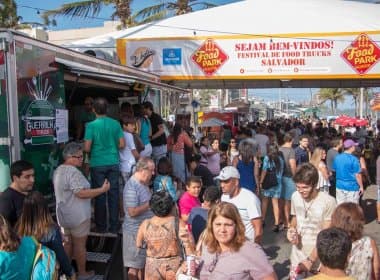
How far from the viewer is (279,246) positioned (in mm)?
6355

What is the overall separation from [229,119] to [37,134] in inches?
747

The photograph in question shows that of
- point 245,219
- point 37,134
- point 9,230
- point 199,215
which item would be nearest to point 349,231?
point 245,219

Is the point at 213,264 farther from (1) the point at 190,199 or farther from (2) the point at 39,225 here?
(1) the point at 190,199

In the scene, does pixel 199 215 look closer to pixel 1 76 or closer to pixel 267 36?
pixel 1 76

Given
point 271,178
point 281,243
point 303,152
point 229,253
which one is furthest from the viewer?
point 303,152

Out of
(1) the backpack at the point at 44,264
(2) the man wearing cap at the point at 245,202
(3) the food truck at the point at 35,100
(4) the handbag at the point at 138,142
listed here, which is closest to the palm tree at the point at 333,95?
(4) the handbag at the point at 138,142

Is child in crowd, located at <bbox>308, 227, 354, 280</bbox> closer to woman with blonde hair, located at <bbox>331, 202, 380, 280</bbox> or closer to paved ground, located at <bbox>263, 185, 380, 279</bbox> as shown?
woman with blonde hair, located at <bbox>331, 202, 380, 280</bbox>

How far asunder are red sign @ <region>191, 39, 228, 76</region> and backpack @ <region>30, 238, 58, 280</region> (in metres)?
7.05

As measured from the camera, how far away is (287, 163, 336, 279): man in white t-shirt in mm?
3629

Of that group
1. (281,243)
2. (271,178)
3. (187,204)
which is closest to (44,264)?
(187,204)

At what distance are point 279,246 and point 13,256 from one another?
4447mm

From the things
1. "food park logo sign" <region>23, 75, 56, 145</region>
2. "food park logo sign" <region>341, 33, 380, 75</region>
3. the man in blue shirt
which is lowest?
the man in blue shirt

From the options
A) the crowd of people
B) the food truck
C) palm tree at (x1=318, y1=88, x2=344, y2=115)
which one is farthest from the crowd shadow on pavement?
palm tree at (x1=318, y1=88, x2=344, y2=115)

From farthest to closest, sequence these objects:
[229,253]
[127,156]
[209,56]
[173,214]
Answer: [209,56]
[127,156]
[173,214]
[229,253]
